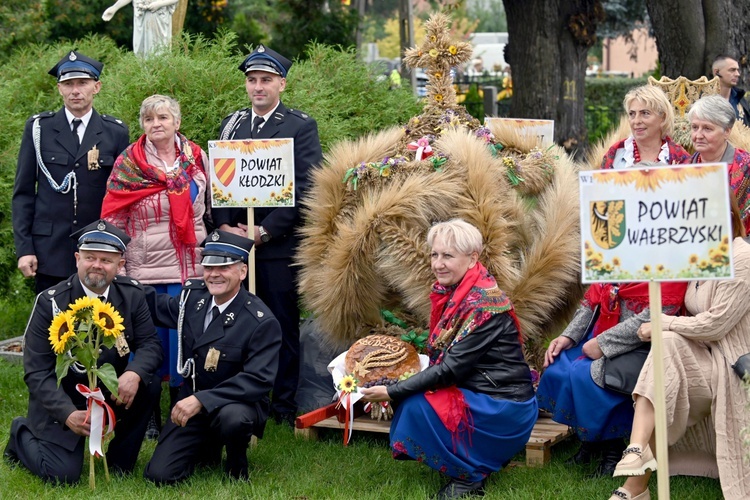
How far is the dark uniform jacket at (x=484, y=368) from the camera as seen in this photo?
467cm

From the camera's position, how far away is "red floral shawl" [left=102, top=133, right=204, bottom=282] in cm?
562

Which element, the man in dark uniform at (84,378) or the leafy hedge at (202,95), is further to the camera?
the leafy hedge at (202,95)

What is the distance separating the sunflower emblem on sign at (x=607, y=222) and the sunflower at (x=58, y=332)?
7.63ft

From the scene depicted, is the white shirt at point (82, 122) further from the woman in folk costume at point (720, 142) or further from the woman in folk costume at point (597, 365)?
the woman in folk costume at point (720, 142)

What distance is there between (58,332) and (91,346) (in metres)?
0.16

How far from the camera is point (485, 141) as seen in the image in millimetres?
5660

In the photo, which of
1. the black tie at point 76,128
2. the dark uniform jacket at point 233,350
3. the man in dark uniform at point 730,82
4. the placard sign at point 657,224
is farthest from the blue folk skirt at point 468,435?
the man in dark uniform at point 730,82

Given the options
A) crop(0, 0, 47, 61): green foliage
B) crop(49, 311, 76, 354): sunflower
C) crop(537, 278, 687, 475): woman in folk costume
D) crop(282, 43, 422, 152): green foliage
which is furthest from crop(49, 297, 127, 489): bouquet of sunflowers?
crop(0, 0, 47, 61): green foliage

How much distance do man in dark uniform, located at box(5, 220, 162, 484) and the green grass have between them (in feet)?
0.38

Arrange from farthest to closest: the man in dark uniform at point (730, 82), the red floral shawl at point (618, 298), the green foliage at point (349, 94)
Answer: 1. the man in dark uniform at point (730, 82)
2. the green foliage at point (349, 94)
3. the red floral shawl at point (618, 298)

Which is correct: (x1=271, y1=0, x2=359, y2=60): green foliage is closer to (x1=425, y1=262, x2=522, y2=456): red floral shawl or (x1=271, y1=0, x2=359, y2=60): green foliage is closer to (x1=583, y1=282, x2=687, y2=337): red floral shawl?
(x1=583, y1=282, x2=687, y2=337): red floral shawl

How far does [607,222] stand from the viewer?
3.92 metres

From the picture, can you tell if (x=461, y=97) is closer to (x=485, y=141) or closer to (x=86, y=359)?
(x=485, y=141)

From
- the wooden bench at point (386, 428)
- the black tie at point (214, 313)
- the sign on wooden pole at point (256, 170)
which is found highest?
the sign on wooden pole at point (256, 170)
